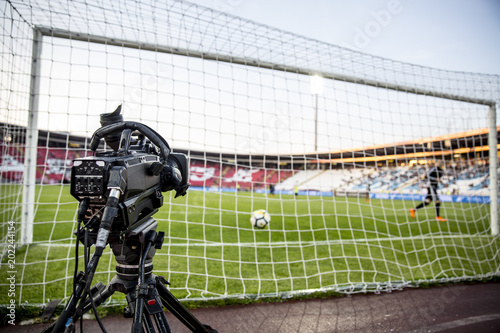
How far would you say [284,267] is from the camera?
3.59 m

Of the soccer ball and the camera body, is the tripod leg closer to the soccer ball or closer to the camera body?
the camera body

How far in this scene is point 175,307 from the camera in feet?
4.34

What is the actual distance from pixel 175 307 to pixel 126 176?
0.72 m

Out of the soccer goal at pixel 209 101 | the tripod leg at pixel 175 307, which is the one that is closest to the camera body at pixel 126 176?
the tripod leg at pixel 175 307

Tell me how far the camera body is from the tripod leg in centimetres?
32

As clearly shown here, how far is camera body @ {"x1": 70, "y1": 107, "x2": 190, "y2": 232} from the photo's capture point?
2.90ft

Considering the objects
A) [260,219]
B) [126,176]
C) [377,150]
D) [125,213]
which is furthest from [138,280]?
[377,150]

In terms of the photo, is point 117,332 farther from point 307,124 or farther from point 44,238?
point 44,238

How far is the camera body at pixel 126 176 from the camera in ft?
2.90

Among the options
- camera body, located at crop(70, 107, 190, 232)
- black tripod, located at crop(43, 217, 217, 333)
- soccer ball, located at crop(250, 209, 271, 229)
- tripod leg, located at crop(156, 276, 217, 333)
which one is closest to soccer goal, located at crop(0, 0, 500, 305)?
tripod leg, located at crop(156, 276, 217, 333)

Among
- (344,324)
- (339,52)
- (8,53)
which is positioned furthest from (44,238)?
(339,52)

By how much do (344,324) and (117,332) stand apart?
62.5 inches

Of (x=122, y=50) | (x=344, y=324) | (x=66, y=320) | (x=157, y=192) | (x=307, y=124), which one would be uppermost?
(x=122, y=50)

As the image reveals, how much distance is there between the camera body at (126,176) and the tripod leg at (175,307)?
12.5 inches
